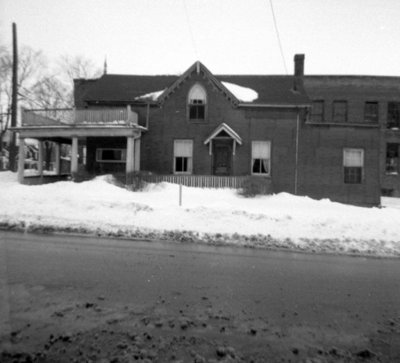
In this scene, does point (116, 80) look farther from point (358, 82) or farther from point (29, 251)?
point (358, 82)

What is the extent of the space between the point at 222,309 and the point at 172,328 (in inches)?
33.0

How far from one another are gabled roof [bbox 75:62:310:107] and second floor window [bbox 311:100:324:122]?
8.60 metres

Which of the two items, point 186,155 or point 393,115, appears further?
point 393,115

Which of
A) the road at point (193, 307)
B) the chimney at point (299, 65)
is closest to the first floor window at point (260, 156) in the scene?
the chimney at point (299, 65)

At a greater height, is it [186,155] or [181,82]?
[181,82]

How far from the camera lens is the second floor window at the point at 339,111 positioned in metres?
31.6

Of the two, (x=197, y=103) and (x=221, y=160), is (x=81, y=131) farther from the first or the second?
(x=221, y=160)

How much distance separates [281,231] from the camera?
32.1 feet

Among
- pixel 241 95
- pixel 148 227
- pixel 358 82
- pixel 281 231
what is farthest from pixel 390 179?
pixel 148 227

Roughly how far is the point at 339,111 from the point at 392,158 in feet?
21.0

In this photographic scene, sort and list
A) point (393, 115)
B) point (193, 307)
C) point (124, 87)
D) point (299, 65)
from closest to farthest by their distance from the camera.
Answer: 1. point (193, 307)
2. point (124, 87)
3. point (299, 65)
4. point (393, 115)

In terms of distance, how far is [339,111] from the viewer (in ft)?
104

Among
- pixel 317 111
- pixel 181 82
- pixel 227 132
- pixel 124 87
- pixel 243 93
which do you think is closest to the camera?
pixel 227 132

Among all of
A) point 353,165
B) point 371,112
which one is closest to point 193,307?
point 353,165
